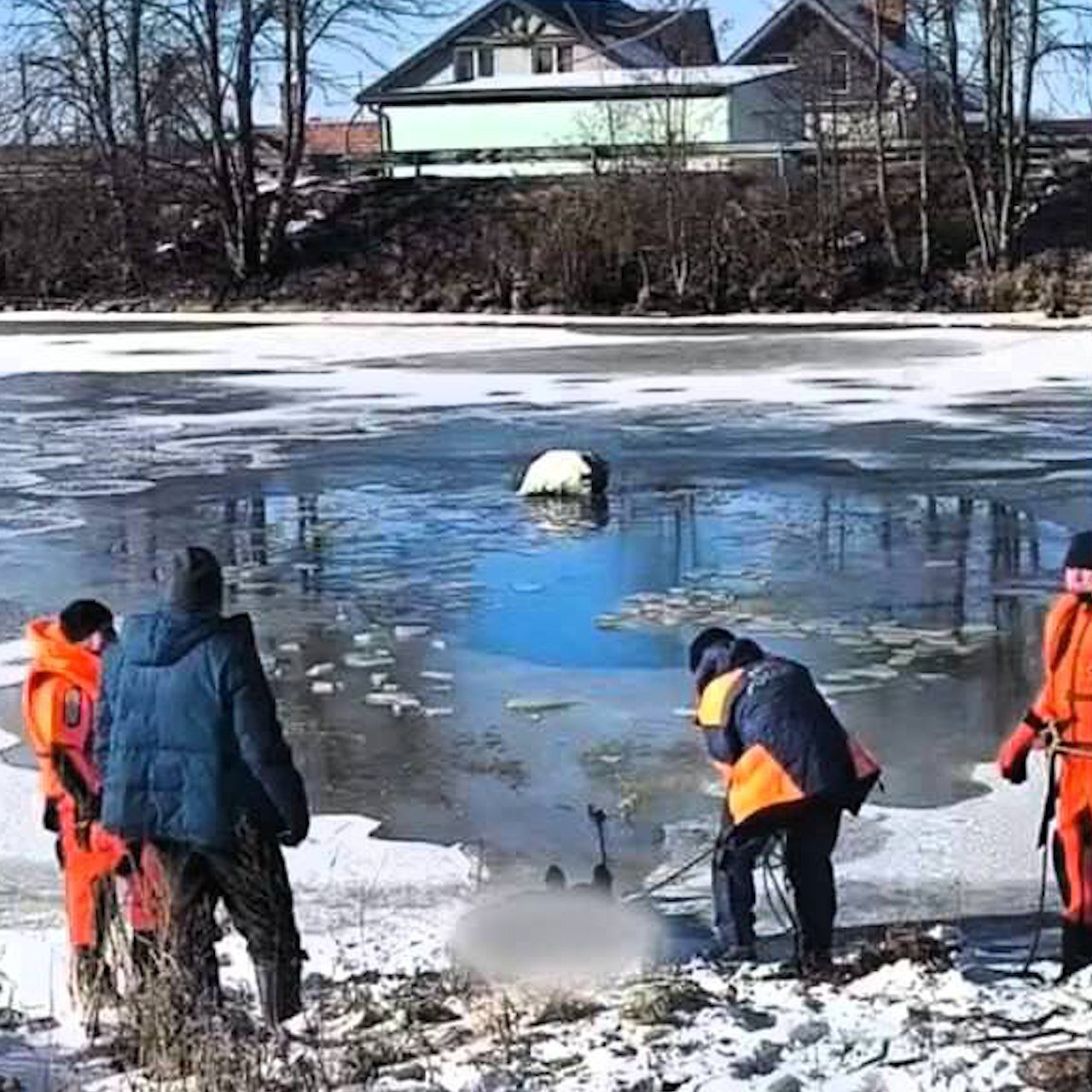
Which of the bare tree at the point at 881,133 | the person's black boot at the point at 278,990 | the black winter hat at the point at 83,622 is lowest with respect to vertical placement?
the person's black boot at the point at 278,990

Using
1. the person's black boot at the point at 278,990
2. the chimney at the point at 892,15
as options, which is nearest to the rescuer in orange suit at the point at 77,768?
the person's black boot at the point at 278,990

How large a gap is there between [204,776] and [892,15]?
5059 cm

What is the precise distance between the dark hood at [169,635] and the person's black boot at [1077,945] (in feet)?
8.53

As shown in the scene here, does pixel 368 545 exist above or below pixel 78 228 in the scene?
below

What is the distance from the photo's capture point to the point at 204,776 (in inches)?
241

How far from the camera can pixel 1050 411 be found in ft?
79.9

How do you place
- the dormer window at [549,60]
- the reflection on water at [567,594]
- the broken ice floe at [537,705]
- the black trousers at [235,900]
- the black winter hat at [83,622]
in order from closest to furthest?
1. the black trousers at [235,900]
2. the black winter hat at [83,622]
3. the reflection on water at [567,594]
4. the broken ice floe at [537,705]
5. the dormer window at [549,60]

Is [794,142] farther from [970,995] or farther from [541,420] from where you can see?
[970,995]

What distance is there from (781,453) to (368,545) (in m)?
6.05

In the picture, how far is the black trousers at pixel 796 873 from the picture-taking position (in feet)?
22.0

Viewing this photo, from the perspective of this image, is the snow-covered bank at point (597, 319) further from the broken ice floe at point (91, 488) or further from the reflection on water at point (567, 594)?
the broken ice floe at point (91, 488)

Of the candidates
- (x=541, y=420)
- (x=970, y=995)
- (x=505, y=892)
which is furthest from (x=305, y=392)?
(x=970, y=995)

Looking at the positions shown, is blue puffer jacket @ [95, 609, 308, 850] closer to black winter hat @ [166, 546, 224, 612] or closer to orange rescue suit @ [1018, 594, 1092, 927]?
black winter hat @ [166, 546, 224, 612]

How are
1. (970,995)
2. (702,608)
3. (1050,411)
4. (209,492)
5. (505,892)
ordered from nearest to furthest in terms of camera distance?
(970,995), (505,892), (702,608), (209,492), (1050,411)
